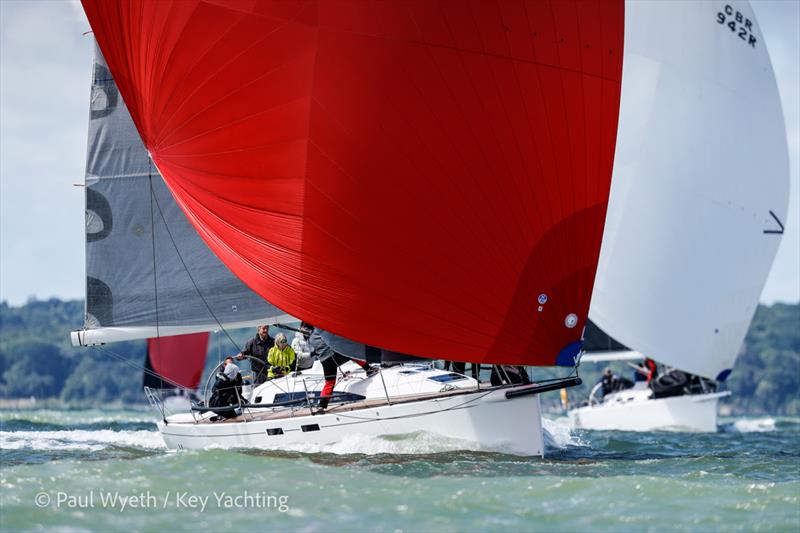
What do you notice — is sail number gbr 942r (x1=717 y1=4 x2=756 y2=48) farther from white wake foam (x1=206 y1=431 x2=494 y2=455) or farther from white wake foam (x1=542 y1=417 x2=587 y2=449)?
white wake foam (x1=206 y1=431 x2=494 y2=455)

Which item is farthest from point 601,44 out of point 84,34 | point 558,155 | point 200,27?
point 84,34

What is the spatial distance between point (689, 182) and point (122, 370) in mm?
115396

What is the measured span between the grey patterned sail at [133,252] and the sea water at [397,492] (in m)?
4.08

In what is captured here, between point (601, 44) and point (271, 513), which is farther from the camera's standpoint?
point (601, 44)

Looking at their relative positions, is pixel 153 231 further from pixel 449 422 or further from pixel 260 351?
pixel 449 422

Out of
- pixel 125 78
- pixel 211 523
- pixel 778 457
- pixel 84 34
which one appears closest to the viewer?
pixel 211 523

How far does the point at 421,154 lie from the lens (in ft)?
39.2

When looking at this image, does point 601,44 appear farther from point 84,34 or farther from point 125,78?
point 84,34

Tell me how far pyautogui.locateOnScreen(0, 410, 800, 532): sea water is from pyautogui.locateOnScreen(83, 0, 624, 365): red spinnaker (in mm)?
1536

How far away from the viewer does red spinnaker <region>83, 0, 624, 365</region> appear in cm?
1193

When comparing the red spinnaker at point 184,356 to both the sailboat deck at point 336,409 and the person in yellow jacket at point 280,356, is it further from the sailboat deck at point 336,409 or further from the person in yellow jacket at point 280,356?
the sailboat deck at point 336,409

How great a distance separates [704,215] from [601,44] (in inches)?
443

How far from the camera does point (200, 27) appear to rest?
492 inches

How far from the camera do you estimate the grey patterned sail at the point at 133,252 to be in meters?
18.1
